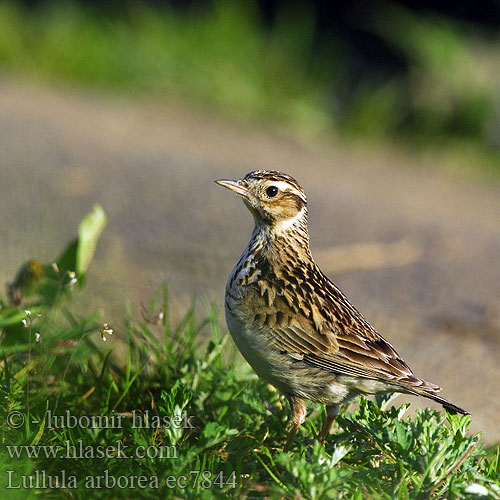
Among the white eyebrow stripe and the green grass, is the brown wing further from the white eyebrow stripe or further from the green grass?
the white eyebrow stripe

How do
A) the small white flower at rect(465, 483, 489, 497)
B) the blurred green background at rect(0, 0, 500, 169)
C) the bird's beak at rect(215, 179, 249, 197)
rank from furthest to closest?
the blurred green background at rect(0, 0, 500, 169), the bird's beak at rect(215, 179, 249, 197), the small white flower at rect(465, 483, 489, 497)

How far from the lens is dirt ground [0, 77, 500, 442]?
19.7 feet

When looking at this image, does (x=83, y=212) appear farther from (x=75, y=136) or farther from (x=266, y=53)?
(x=266, y=53)

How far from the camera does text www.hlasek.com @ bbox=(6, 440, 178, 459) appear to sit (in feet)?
11.6

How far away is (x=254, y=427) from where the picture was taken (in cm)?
421

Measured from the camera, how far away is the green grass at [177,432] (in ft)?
11.1

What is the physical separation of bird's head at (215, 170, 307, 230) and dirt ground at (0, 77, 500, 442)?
1.28 meters

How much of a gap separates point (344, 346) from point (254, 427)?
609 mm

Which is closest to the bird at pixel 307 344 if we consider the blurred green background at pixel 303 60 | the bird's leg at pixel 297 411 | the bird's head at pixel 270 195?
the bird's leg at pixel 297 411

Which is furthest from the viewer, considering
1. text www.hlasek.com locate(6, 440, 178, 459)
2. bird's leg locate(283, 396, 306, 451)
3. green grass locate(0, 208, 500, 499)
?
bird's leg locate(283, 396, 306, 451)

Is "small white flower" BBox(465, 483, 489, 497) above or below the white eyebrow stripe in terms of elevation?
below

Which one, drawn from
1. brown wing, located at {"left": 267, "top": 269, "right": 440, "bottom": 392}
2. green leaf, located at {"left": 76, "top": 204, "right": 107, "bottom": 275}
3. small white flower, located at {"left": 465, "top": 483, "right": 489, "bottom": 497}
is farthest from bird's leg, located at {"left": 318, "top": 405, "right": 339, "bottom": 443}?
green leaf, located at {"left": 76, "top": 204, "right": 107, "bottom": 275}

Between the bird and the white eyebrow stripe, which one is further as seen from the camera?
the white eyebrow stripe

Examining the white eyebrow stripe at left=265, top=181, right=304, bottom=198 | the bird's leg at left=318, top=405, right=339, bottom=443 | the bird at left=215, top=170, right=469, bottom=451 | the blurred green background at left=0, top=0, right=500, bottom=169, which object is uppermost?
the blurred green background at left=0, top=0, right=500, bottom=169
